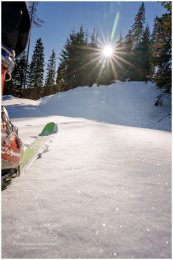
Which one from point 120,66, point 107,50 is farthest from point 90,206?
point 120,66

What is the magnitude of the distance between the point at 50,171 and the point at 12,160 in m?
0.87

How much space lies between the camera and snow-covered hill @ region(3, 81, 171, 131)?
2172 cm

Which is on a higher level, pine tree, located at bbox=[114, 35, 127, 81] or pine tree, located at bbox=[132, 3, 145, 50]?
pine tree, located at bbox=[132, 3, 145, 50]

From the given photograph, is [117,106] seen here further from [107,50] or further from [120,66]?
[120,66]

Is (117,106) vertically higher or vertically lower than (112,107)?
higher

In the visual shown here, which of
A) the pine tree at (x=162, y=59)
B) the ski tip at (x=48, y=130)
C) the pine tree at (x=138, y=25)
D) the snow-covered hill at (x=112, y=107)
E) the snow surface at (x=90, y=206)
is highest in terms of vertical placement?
the pine tree at (x=138, y=25)

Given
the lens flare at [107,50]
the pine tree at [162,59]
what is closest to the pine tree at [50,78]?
the lens flare at [107,50]

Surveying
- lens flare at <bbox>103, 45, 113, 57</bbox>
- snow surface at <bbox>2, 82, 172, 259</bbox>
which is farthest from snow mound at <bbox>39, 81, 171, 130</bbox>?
snow surface at <bbox>2, 82, 172, 259</bbox>

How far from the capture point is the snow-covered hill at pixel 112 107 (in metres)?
21.7

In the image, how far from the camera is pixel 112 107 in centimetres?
2528

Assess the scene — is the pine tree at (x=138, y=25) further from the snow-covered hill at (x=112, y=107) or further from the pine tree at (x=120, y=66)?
the snow-covered hill at (x=112, y=107)

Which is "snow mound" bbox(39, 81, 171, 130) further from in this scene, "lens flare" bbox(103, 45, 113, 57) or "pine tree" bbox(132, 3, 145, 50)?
"pine tree" bbox(132, 3, 145, 50)

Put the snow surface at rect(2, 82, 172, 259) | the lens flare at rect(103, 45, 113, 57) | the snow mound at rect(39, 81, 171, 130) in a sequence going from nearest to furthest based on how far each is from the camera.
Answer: the snow surface at rect(2, 82, 172, 259), the snow mound at rect(39, 81, 171, 130), the lens flare at rect(103, 45, 113, 57)

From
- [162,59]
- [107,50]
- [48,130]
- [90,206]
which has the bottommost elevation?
[90,206]
